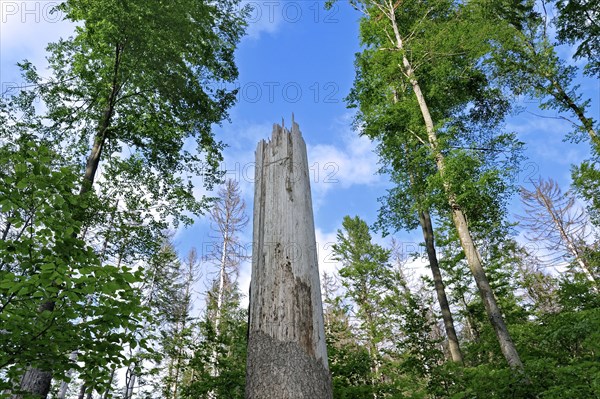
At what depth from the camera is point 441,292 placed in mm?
11258

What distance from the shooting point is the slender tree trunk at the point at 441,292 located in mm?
10008

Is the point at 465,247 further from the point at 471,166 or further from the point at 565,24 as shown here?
the point at 565,24

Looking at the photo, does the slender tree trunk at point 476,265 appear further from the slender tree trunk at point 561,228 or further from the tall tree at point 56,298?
the slender tree trunk at point 561,228

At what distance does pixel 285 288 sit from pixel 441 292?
35.7 feet

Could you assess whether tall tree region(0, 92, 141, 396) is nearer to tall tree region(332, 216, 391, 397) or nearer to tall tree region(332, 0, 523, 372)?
tall tree region(332, 0, 523, 372)

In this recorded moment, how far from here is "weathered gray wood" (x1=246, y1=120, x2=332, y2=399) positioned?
1.82 metres

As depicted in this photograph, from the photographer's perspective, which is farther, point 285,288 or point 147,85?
point 147,85

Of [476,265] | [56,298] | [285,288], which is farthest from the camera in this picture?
[476,265]

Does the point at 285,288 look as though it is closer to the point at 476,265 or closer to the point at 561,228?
the point at 476,265

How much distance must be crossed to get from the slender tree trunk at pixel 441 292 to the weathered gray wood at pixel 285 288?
29.1ft

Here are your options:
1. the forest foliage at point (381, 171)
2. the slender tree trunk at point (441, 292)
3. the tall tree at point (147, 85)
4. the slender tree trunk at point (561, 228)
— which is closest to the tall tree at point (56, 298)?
the forest foliage at point (381, 171)

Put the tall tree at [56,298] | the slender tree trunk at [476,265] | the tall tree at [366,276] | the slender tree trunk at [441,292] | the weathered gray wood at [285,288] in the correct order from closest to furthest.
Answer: the weathered gray wood at [285,288], the tall tree at [56,298], the slender tree trunk at [476,265], the slender tree trunk at [441,292], the tall tree at [366,276]

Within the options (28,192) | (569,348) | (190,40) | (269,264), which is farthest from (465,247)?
(190,40)

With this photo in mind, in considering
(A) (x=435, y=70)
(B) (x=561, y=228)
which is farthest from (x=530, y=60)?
(B) (x=561, y=228)
